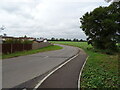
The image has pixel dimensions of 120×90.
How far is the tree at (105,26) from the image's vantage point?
1416 inches

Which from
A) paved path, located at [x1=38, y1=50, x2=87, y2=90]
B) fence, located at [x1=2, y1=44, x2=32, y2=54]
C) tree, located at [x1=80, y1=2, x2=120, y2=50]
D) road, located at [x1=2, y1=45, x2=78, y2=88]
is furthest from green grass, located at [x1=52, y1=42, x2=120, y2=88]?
tree, located at [x1=80, y1=2, x2=120, y2=50]

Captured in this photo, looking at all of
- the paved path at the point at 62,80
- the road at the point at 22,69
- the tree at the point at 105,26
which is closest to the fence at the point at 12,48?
the road at the point at 22,69

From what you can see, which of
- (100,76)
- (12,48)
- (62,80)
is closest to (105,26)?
(12,48)

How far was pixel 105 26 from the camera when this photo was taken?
36.1m

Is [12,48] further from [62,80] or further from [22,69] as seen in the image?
[62,80]

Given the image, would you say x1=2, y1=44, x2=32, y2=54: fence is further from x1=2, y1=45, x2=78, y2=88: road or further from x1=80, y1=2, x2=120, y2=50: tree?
x1=80, y1=2, x2=120, y2=50: tree

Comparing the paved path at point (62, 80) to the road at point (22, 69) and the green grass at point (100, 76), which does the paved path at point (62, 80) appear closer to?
the green grass at point (100, 76)

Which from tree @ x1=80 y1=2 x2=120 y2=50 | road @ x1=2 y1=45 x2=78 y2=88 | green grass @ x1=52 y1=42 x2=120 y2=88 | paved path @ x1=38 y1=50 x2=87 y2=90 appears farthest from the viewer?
tree @ x1=80 y1=2 x2=120 y2=50

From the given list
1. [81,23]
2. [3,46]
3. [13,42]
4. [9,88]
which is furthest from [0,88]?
[81,23]

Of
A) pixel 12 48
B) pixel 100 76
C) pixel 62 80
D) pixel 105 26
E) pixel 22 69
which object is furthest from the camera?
pixel 105 26

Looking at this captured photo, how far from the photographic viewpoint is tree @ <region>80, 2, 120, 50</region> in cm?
3596

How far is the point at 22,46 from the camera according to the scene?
31297 mm

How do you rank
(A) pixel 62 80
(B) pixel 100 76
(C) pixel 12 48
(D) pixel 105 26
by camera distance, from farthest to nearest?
(D) pixel 105 26, (C) pixel 12 48, (B) pixel 100 76, (A) pixel 62 80

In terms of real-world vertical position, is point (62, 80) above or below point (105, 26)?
below
